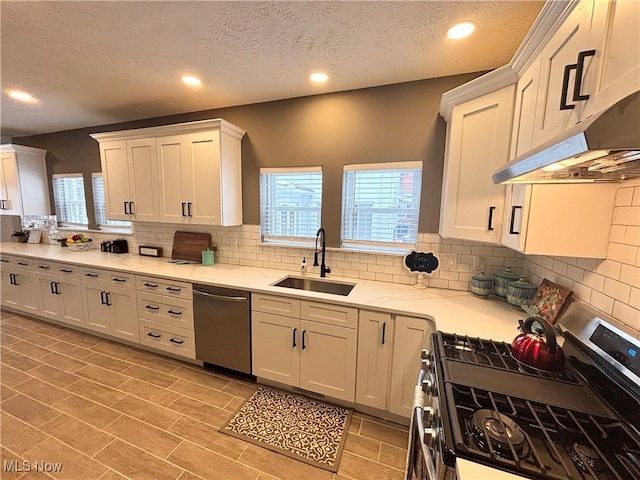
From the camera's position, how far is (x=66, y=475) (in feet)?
5.18

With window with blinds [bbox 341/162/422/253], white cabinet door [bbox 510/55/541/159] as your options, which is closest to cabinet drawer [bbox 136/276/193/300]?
window with blinds [bbox 341/162/422/253]

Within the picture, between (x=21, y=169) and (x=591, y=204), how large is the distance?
6.40 m

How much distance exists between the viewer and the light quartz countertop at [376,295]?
5.37ft

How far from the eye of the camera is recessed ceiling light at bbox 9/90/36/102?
2.62 metres

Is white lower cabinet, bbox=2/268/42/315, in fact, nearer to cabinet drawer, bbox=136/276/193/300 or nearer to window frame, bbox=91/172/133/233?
window frame, bbox=91/172/133/233

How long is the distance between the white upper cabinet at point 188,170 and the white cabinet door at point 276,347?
1.15 meters

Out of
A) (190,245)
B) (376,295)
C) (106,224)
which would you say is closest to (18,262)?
(106,224)

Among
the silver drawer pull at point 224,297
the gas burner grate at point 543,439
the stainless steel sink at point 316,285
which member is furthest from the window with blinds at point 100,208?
the gas burner grate at point 543,439

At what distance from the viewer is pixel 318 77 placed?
2.20 m

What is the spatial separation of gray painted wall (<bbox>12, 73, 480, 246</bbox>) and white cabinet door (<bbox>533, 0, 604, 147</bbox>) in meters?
0.99

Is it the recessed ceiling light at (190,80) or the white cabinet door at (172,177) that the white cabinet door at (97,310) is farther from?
the recessed ceiling light at (190,80)

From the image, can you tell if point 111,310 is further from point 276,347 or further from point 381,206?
point 381,206

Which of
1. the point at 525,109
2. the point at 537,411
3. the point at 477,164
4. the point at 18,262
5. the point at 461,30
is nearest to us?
the point at 537,411

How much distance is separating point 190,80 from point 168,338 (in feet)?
7.98
